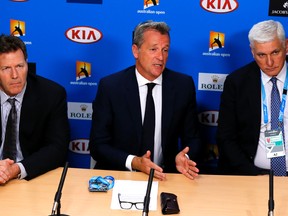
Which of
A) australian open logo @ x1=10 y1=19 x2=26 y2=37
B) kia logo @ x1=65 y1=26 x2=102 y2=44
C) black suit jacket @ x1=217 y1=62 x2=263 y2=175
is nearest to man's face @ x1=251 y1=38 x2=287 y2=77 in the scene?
black suit jacket @ x1=217 y1=62 x2=263 y2=175

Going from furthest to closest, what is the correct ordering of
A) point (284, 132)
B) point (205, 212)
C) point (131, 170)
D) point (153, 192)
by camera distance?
point (284, 132), point (131, 170), point (153, 192), point (205, 212)

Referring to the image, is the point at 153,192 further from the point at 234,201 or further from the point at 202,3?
the point at 202,3

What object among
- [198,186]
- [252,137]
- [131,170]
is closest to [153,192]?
[198,186]

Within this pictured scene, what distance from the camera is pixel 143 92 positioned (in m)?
3.23

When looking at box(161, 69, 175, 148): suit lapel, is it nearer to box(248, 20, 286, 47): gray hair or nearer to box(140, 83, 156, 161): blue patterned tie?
box(140, 83, 156, 161): blue patterned tie

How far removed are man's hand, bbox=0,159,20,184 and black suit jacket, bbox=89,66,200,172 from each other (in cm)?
65

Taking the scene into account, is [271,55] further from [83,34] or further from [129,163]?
[83,34]

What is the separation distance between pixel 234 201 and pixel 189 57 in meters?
1.57

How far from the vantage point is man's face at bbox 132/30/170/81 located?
10.3 ft

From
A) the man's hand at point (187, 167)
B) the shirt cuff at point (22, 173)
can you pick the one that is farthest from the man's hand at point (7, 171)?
the man's hand at point (187, 167)

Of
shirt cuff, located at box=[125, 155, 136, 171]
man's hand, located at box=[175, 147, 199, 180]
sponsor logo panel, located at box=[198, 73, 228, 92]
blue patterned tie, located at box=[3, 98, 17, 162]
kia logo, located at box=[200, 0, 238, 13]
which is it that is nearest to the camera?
man's hand, located at box=[175, 147, 199, 180]

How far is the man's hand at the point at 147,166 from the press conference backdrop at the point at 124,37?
115 centimetres

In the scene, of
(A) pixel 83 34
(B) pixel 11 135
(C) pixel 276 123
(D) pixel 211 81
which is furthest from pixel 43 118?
(C) pixel 276 123

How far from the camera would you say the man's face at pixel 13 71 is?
9.53 feet
